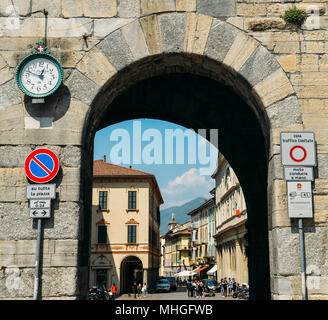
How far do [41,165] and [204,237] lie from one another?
69.2 m

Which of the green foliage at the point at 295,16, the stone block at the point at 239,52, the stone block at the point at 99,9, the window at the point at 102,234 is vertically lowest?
the window at the point at 102,234

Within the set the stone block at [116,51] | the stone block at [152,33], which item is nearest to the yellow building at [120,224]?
the stone block at [116,51]

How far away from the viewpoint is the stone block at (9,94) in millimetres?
6625

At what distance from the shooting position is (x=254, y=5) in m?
6.90

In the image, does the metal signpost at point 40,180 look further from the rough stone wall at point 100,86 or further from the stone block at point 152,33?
the stone block at point 152,33

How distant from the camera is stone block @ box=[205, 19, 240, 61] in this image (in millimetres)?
6789

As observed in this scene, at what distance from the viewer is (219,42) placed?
6805 millimetres

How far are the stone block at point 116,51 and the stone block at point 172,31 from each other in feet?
1.86

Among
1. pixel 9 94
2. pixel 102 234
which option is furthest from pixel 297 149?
pixel 102 234

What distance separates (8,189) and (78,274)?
1538 mm

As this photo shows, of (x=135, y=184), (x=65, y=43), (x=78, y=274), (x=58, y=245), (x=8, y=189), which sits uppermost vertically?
(x=135, y=184)

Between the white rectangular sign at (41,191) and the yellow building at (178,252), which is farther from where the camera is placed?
the yellow building at (178,252)
